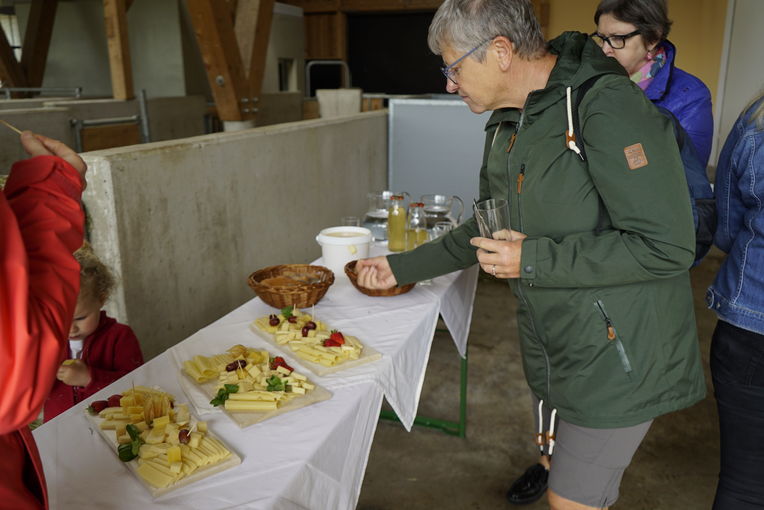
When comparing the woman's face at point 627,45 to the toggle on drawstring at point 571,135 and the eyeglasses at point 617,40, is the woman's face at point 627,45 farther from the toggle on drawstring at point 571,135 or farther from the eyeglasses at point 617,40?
the toggle on drawstring at point 571,135

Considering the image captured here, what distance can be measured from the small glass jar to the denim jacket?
1188 millimetres

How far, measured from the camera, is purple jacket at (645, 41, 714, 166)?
2.17 metres

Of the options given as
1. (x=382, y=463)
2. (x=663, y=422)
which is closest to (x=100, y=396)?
(x=382, y=463)

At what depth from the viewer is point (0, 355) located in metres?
0.61

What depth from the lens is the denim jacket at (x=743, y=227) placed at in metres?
1.39

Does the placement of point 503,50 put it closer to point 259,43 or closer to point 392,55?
point 259,43

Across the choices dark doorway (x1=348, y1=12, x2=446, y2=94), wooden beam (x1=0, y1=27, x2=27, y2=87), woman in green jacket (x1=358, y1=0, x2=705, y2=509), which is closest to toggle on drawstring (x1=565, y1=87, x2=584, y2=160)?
woman in green jacket (x1=358, y1=0, x2=705, y2=509)

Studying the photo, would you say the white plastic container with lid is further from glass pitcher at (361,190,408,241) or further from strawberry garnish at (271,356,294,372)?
strawberry garnish at (271,356,294,372)

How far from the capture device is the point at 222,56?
16.5 feet

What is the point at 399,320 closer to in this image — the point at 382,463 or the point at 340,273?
the point at 340,273

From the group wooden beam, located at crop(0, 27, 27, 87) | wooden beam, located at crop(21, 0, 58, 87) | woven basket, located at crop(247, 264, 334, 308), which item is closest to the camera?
woven basket, located at crop(247, 264, 334, 308)

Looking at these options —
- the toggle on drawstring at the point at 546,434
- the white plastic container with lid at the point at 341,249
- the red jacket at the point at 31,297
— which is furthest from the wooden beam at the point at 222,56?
the red jacket at the point at 31,297

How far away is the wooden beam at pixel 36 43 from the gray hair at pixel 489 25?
27.2 feet

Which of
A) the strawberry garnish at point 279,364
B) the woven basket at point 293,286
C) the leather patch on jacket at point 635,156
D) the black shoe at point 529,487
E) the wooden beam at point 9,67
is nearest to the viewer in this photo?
the leather patch on jacket at point 635,156
